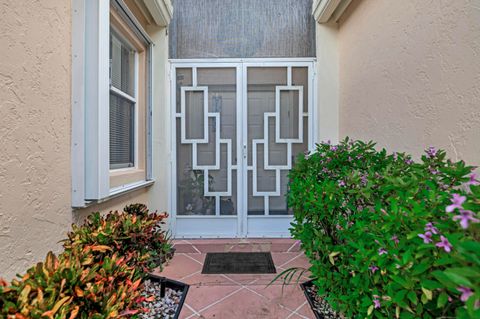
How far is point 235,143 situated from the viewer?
12.0ft

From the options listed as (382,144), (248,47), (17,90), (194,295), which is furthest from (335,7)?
(194,295)

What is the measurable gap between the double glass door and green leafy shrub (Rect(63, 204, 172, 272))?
1404 mm

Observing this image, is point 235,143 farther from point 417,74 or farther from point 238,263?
point 417,74

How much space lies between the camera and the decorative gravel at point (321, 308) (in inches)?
75.7

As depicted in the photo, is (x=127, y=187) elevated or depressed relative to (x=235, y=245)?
elevated

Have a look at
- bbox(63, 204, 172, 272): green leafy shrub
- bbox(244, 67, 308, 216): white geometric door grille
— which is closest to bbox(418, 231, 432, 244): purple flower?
bbox(63, 204, 172, 272): green leafy shrub

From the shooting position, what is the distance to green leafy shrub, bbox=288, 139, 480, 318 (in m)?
0.72

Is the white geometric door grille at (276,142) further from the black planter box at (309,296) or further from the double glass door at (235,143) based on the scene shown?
the black planter box at (309,296)

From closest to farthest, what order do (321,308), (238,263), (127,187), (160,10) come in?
(321,308) < (127,187) < (238,263) < (160,10)

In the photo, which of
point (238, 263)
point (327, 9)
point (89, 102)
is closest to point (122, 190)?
point (89, 102)

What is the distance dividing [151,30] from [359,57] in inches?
98.8

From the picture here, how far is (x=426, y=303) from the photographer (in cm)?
88

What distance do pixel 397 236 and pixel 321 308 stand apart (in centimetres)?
135

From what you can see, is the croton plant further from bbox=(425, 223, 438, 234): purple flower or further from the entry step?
the entry step
